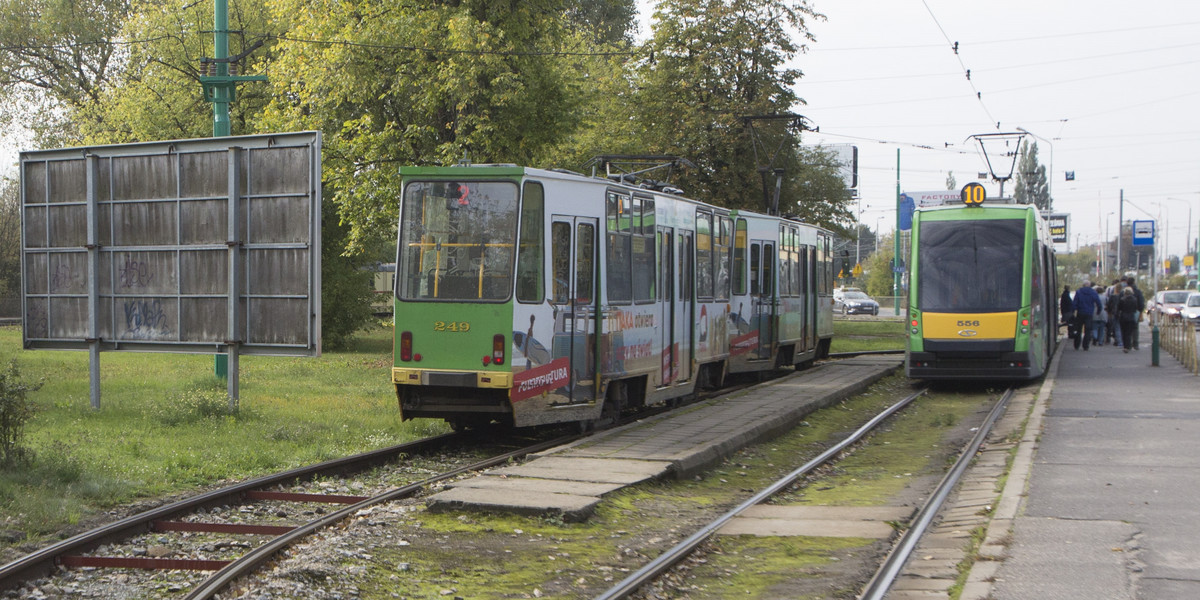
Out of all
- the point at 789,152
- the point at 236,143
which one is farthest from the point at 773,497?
the point at 789,152

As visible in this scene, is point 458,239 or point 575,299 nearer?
point 458,239

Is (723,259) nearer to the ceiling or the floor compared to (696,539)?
nearer to the ceiling

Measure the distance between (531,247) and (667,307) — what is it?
4.06 metres

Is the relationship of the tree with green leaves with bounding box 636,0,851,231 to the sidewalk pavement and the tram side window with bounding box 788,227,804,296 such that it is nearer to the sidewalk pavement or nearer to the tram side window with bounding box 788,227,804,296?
the tram side window with bounding box 788,227,804,296

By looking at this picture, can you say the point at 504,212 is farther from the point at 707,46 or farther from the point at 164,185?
the point at 707,46

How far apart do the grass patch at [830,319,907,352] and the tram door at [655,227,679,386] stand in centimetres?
1369

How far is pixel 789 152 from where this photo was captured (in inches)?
1625

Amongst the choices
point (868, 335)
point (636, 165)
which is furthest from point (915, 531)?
point (868, 335)

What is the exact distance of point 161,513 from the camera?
876 cm

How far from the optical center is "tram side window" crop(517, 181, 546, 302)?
12586 millimetres

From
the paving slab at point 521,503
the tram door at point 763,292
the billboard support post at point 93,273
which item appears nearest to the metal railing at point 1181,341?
the tram door at point 763,292

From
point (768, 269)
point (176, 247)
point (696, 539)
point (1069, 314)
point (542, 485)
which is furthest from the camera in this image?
point (1069, 314)

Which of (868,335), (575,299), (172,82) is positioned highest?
(172,82)

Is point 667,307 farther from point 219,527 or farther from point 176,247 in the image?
point 219,527
